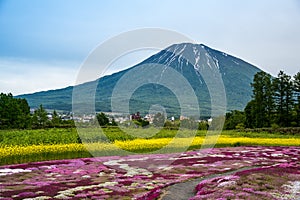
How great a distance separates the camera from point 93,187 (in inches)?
613

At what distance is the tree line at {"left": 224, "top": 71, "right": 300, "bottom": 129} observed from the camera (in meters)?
61.8

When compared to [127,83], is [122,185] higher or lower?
lower

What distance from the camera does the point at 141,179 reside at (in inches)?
698

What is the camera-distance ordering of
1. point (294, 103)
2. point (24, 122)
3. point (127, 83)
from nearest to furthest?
1. point (127, 83)
2. point (24, 122)
3. point (294, 103)

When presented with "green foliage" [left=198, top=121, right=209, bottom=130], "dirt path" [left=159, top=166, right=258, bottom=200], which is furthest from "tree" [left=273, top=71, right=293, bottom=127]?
"dirt path" [left=159, top=166, right=258, bottom=200]

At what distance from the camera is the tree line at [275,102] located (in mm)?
61750

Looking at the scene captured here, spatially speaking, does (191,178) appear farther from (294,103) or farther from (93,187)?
(294,103)

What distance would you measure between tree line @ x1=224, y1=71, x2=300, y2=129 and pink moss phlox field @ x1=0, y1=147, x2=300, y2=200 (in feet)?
127

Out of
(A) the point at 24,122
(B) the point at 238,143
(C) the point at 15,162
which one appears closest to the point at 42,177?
(C) the point at 15,162

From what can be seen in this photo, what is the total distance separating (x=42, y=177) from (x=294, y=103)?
52932 mm

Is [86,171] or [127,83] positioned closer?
[86,171]

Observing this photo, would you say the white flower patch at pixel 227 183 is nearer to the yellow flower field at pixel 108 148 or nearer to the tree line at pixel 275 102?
the yellow flower field at pixel 108 148

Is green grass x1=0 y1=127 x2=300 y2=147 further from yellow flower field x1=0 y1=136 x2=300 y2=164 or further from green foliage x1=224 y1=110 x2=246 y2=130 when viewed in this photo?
green foliage x1=224 y1=110 x2=246 y2=130

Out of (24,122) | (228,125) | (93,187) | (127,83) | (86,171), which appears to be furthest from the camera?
(228,125)
